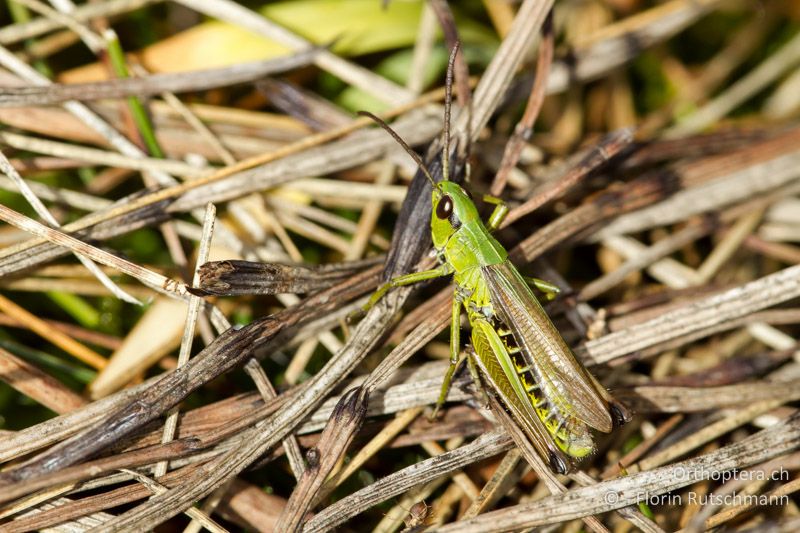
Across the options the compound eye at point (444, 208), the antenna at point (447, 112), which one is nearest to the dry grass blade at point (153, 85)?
the antenna at point (447, 112)

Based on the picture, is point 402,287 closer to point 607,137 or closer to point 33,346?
point 607,137

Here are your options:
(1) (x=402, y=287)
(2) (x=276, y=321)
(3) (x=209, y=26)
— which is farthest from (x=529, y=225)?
(3) (x=209, y=26)

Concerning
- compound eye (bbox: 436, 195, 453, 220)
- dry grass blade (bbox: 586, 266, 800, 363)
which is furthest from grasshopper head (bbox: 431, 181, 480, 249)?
dry grass blade (bbox: 586, 266, 800, 363)

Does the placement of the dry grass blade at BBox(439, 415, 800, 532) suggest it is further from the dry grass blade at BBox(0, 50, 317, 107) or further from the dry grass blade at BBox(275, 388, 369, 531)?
the dry grass blade at BBox(0, 50, 317, 107)

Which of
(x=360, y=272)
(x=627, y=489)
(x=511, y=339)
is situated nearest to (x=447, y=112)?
(x=360, y=272)

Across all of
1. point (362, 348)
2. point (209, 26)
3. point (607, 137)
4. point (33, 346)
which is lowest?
point (362, 348)

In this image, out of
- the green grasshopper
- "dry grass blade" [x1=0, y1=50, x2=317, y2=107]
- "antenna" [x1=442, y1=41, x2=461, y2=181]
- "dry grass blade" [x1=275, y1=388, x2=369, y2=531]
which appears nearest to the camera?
"dry grass blade" [x1=275, y1=388, x2=369, y2=531]

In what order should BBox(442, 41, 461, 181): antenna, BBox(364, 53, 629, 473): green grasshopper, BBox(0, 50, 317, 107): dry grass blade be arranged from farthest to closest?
BBox(0, 50, 317, 107): dry grass blade
BBox(442, 41, 461, 181): antenna
BBox(364, 53, 629, 473): green grasshopper

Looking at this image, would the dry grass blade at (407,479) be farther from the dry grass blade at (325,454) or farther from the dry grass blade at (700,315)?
the dry grass blade at (700,315)

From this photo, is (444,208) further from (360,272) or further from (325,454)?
(325,454)
